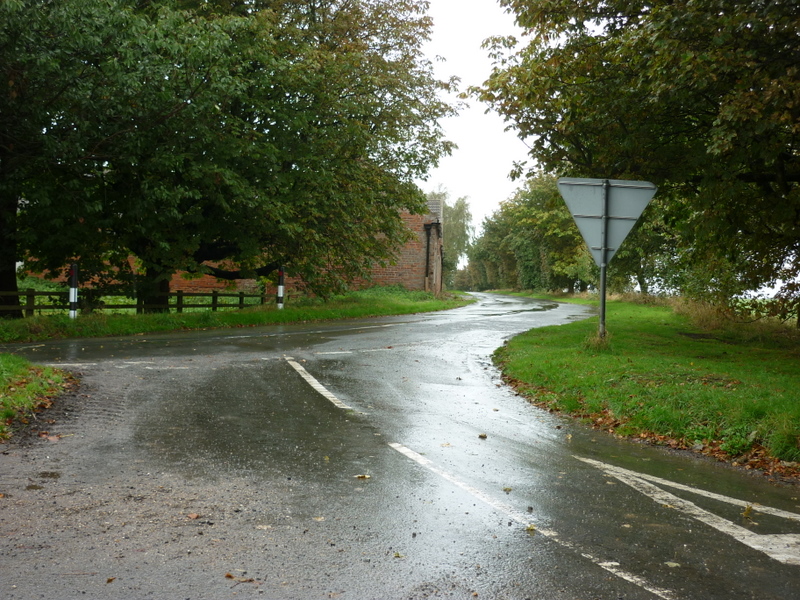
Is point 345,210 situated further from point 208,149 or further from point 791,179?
point 791,179

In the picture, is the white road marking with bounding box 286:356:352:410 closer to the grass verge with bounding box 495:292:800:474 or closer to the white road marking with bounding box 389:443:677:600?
the white road marking with bounding box 389:443:677:600

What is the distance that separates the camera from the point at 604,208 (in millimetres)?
12422

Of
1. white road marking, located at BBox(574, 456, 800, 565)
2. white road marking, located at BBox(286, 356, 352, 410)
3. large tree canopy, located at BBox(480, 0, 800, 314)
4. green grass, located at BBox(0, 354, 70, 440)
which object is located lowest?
white road marking, located at BBox(574, 456, 800, 565)

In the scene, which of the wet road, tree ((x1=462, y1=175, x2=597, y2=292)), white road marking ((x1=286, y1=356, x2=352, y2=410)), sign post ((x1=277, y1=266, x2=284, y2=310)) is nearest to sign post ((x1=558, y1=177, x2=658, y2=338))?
the wet road

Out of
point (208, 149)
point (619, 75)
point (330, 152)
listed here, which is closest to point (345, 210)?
point (330, 152)

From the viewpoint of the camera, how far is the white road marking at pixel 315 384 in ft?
27.9

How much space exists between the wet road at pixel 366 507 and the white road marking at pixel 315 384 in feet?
0.30

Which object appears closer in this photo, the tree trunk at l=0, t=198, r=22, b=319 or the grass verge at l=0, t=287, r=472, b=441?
the grass verge at l=0, t=287, r=472, b=441

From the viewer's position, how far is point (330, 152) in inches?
901

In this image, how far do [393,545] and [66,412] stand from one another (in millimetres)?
4944

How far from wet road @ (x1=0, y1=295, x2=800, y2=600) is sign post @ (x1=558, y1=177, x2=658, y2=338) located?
4764 millimetres

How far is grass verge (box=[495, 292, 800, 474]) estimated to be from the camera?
6.86m

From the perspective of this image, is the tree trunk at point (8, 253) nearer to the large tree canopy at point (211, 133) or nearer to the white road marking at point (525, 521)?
the large tree canopy at point (211, 133)

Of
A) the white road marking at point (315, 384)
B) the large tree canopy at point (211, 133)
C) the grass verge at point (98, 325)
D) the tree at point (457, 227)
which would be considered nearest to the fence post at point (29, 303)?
the large tree canopy at point (211, 133)
